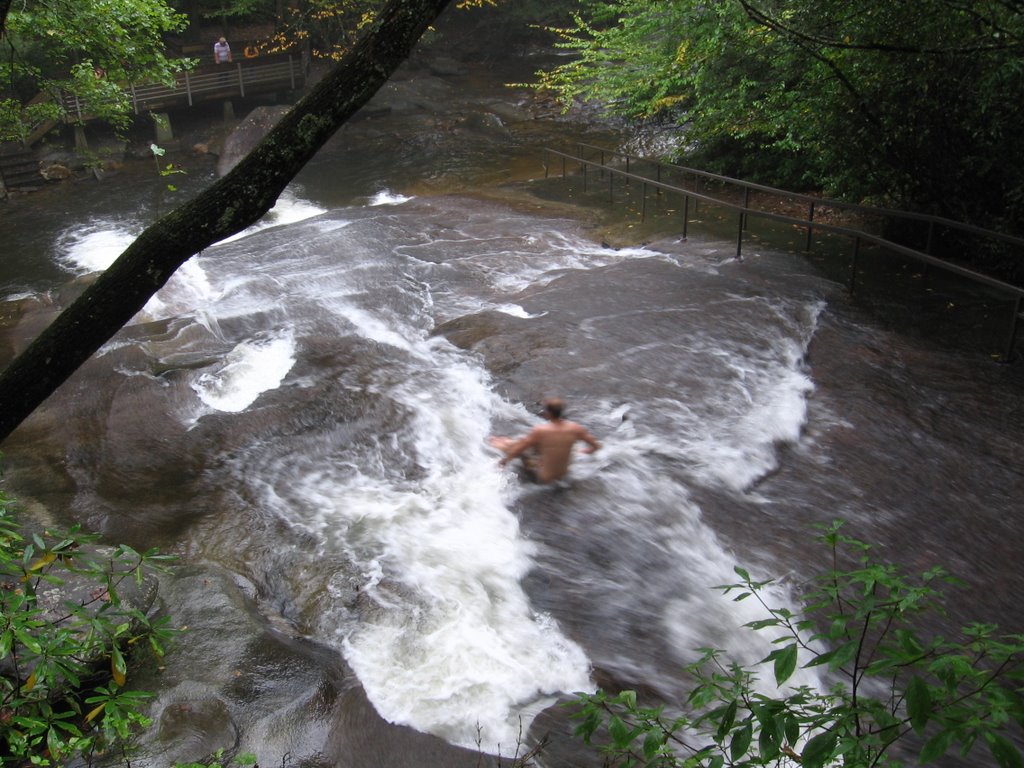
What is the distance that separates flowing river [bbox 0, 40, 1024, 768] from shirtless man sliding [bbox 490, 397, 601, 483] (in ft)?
0.59

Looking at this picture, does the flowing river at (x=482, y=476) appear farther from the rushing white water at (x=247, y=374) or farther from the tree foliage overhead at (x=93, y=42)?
the tree foliage overhead at (x=93, y=42)

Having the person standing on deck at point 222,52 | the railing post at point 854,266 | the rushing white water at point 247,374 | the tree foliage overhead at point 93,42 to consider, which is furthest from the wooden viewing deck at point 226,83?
the railing post at point 854,266

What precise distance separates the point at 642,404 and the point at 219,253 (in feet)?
29.7

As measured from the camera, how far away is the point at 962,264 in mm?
10180

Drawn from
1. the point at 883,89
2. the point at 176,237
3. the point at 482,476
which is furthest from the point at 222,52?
the point at 176,237

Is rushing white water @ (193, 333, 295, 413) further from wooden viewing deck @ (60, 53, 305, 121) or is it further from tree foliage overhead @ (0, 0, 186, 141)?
wooden viewing deck @ (60, 53, 305, 121)

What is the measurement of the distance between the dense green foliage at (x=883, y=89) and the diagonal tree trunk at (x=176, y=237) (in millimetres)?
4399

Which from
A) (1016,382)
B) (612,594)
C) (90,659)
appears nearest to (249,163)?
(90,659)

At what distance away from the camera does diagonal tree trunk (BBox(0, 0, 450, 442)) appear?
3127 mm

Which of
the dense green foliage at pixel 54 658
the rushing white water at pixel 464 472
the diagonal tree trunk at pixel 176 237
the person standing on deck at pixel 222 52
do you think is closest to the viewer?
the dense green foliage at pixel 54 658

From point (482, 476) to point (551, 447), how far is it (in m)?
0.87

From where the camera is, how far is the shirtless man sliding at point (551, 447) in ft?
20.9

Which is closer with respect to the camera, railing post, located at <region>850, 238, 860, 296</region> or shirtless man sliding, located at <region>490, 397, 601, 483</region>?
shirtless man sliding, located at <region>490, 397, 601, 483</region>

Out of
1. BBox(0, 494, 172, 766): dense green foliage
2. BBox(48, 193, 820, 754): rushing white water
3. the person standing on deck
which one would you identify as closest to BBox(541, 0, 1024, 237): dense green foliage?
BBox(48, 193, 820, 754): rushing white water
